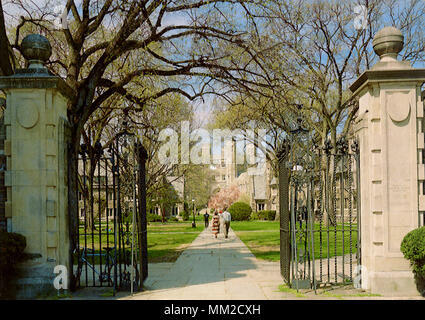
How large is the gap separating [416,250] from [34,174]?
6511 mm

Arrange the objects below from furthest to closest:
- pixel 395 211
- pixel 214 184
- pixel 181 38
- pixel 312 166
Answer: pixel 214 184
pixel 181 38
pixel 312 166
pixel 395 211

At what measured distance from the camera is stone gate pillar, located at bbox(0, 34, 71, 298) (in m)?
7.89

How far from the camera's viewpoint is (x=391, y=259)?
26.5 feet

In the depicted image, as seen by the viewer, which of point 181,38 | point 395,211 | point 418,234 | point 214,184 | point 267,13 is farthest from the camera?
point 214,184

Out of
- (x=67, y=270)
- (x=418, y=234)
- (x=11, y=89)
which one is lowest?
(x=67, y=270)

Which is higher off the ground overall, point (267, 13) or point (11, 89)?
point (267, 13)

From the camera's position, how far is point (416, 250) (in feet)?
24.7

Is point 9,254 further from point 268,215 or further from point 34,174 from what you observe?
point 268,215

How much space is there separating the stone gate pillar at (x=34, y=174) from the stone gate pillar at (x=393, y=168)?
5.58m

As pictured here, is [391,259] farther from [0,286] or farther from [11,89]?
[11,89]

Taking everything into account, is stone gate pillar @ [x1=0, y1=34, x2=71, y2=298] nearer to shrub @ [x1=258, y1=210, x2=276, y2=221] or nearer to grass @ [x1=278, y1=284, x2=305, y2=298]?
grass @ [x1=278, y1=284, x2=305, y2=298]

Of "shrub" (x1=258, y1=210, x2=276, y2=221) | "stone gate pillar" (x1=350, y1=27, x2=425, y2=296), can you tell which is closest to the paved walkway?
"stone gate pillar" (x1=350, y1=27, x2=425, y2=296)

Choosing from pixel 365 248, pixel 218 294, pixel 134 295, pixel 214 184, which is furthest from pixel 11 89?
pixel 214 184

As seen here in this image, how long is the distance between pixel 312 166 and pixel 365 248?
177 cm
